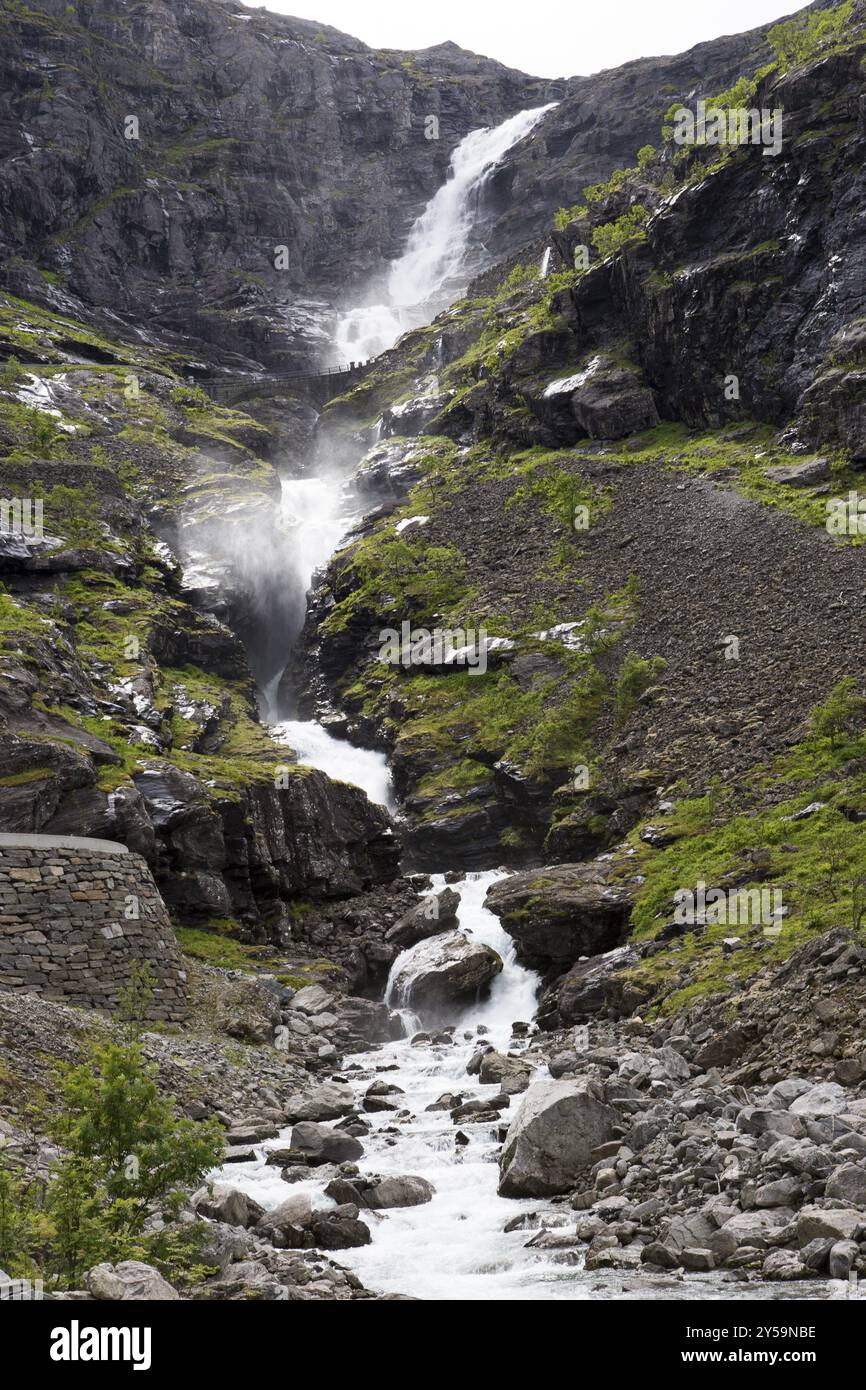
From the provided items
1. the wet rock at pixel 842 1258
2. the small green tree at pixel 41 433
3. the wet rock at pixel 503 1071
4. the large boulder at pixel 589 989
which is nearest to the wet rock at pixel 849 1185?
the wet rock at pixel 842 1258

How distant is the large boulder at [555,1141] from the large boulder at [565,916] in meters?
15.4

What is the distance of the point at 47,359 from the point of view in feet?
317

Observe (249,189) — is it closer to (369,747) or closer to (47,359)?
(47,359)

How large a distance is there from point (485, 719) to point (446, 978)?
20.7 meters

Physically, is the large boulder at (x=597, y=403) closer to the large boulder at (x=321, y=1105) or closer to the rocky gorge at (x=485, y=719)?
the rocky gorge at (x=485, y=719)

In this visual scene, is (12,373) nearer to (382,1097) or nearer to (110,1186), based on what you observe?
(382,1097)

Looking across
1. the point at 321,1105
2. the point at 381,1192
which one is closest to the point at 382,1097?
the point at 321,1105

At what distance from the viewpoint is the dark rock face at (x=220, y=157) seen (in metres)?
126

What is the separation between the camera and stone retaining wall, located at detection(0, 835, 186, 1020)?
80.9 ft

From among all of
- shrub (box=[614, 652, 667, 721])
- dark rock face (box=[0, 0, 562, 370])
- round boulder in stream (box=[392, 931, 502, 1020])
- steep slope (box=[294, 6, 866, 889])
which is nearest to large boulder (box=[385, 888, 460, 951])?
round boulder in stream (box=[392, 931, 502, 1020])

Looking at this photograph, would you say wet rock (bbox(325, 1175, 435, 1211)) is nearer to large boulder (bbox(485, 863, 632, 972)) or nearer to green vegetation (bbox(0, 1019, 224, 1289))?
green vegetation (bbox(0, 1019, 224, 1289))

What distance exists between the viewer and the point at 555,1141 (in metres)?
15.3

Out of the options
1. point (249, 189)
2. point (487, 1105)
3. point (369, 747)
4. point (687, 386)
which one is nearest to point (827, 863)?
point (487, 1105)

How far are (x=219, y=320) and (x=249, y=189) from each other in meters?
29.3
